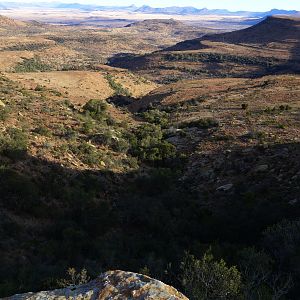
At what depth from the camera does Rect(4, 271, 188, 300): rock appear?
5.13 m

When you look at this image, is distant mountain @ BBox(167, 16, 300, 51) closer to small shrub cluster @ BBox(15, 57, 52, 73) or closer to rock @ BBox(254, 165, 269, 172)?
small shrub cluster @ BBox(15, 57, 52, 73)

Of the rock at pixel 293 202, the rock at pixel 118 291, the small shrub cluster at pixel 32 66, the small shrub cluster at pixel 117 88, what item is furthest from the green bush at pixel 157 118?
the small shrub cluster at pixel 32 66

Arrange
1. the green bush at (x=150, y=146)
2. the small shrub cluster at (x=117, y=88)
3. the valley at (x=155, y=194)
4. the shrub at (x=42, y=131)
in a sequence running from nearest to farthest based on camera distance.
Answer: the valley at (x=155, y=194), the shrub at (x=42, y=131), the green bush at (x=150, y=146), the small shrub cluster at (x=117, y=88)

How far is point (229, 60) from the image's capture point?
92.4 metres

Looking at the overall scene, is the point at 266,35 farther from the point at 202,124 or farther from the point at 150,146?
the point at 150,146

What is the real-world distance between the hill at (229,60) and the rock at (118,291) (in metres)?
71.9

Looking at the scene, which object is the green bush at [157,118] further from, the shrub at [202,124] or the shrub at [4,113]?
the shrub at [4,113]

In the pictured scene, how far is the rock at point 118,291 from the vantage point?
513 centimetres

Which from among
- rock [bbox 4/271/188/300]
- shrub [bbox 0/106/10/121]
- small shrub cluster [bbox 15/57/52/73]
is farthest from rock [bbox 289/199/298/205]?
small shrub cluster [bbox 15/57/52/73]

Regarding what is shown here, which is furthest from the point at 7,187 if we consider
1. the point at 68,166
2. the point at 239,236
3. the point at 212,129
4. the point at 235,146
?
the point at 212,129

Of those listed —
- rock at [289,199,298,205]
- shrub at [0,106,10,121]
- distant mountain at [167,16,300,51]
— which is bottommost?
rock at [289,199,298,205]

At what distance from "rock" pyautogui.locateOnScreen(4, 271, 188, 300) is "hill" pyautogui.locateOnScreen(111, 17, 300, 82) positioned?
236ft

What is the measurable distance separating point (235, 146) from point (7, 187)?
474 inches

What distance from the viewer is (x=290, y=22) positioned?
131 m
